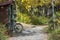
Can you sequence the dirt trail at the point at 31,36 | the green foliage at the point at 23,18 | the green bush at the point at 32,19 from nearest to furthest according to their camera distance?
the dirt trail at the point at 31,36 < the green bush at the point at 32,19 < the green foliage at the point at 23,18

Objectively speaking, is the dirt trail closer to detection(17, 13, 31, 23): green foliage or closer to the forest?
the forest

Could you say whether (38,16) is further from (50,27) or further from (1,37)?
(1,37)

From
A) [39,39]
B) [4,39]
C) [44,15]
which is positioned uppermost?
[4,39]

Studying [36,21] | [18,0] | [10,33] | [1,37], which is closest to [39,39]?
[10,33]

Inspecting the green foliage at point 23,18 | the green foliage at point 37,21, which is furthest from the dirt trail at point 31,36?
the green foliage at point 23,18

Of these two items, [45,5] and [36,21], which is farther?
[45,5]

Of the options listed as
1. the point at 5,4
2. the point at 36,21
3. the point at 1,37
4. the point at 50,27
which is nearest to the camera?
the point at 1,37

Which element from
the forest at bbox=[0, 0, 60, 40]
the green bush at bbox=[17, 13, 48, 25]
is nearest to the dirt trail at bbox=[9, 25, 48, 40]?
the forest at bbox=[0, 0, 60, 40]

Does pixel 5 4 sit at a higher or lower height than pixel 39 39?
higher

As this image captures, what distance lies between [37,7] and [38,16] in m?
1.75

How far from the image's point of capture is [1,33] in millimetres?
11172

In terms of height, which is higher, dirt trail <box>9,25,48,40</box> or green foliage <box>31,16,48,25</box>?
dirt trail <box>9,25,48,40</box>

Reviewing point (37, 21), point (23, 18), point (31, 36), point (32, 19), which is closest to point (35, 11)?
point (23, 18)

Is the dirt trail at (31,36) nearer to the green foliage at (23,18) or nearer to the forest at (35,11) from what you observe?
the forest at (35,11)
